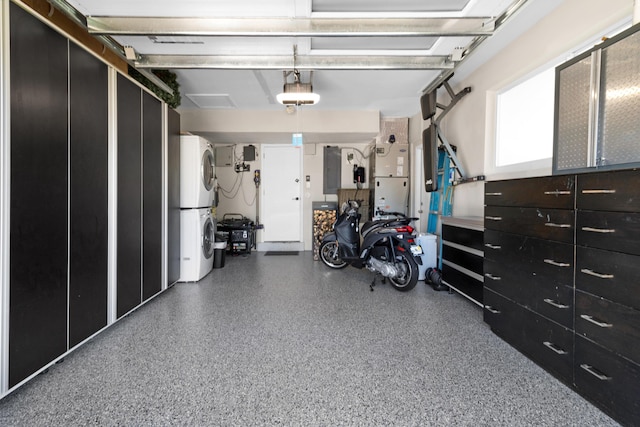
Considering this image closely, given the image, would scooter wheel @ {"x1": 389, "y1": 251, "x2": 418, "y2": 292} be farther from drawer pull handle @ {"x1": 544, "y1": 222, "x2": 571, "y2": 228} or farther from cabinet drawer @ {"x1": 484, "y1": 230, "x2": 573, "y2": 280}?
drawer pull handle @ {"x1": 544, "y1": 222, "x2": 571, "y2": 228}

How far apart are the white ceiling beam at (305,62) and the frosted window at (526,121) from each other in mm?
708

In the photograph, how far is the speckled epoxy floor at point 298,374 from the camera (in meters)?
1.39

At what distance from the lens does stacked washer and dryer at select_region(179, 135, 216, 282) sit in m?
3.57

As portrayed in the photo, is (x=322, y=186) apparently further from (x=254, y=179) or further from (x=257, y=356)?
(x=257, y=356)

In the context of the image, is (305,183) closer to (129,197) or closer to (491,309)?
(129,197)

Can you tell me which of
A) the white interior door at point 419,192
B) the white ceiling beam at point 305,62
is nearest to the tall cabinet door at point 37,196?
the white ceiling beam at point 305,62

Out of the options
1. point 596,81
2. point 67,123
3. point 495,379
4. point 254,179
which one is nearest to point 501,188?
point 596,81

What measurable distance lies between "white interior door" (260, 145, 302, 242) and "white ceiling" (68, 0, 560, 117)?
1.39 m

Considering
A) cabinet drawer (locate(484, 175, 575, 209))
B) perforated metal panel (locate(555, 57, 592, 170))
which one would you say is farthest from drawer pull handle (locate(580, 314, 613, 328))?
perforated metal panel (locate(555, 57, 592, 170))

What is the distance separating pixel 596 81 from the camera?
150cm

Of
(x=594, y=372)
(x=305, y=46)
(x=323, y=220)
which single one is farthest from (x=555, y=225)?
(x=323, y=220)

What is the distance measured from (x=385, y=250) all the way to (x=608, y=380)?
7.34ft

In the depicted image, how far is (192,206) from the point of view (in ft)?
11.8

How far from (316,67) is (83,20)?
192cm
